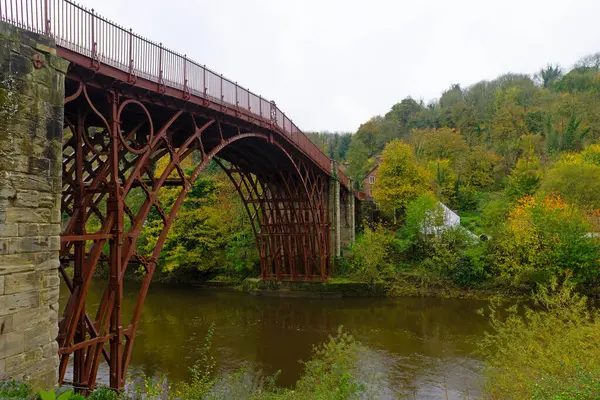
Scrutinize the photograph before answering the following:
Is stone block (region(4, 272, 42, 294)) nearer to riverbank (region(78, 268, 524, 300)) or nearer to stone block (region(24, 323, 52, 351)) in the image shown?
stone block (region(24, 323, 52, 351))

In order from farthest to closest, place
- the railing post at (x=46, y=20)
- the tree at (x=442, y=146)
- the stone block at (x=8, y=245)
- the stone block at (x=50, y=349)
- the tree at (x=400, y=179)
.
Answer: the tree at (x=442, y=146), the tree at (x=400, y=179), the railing post at (x=46, y=20), the stone block at (x=50, y=349), the stone block at (x=8, y=245)

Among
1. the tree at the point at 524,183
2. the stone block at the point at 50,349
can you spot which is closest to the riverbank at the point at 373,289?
the tree at the point at 524,183

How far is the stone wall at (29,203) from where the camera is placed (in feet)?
16.7

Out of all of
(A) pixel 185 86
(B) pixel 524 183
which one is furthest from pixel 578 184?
(A) pixel 185 86

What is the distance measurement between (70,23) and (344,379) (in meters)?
8.17

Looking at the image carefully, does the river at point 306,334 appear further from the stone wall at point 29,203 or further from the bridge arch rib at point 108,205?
the stone wall at point 29,203

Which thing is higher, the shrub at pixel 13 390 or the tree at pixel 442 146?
the tree at pixel 442 146

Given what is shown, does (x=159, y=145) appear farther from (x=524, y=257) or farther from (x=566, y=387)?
(x=524, y=257)

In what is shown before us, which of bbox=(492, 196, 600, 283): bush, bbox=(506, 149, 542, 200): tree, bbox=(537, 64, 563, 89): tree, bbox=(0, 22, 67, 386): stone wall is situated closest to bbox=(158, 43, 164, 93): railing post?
bbox=(0, 22, 67, 386): stone wall

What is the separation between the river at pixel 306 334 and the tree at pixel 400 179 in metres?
9.06

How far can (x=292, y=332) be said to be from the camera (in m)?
17.8

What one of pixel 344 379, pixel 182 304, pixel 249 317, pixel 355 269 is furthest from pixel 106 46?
pixel 355 269

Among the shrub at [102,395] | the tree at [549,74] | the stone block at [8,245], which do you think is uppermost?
the tree at [549,74]

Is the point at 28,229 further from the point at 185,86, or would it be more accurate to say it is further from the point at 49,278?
the point at 185,86
